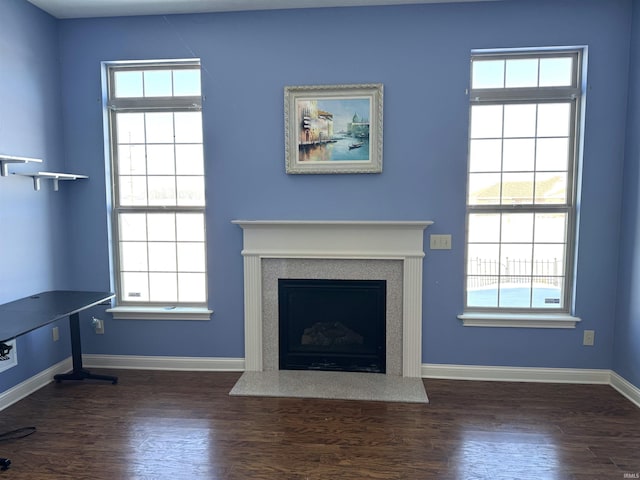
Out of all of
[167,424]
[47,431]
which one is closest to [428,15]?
[167,424]

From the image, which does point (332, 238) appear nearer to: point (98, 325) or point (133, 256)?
point (133, 256)

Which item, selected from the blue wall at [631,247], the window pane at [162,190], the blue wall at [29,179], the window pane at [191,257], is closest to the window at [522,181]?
the blue wall at [631,247]

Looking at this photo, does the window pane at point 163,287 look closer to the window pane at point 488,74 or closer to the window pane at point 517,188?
the window pane at point 517,188

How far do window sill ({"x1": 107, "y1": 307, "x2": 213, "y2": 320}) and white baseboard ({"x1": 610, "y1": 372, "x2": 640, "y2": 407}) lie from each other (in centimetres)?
322

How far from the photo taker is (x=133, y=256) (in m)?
3.24

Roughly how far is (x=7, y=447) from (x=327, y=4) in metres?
3.60

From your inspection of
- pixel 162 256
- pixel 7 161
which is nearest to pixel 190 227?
pixel 162 256

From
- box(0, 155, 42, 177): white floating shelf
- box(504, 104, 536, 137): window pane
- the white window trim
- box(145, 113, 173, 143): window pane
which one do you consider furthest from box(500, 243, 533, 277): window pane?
box(0, 155, 42, 177): white floating shelf

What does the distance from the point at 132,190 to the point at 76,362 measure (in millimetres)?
1462

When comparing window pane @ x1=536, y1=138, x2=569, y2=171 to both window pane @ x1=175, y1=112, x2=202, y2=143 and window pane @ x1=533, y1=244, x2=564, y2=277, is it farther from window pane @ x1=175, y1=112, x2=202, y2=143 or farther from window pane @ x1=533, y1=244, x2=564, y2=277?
window pane @ x1=175, y1=112, x2=202, y2=143

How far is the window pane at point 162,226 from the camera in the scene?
125 inches

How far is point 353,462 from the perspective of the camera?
2004mm

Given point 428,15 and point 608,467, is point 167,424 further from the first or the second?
point 428,15

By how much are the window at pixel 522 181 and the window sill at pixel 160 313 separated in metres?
2.21
